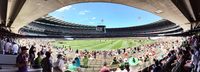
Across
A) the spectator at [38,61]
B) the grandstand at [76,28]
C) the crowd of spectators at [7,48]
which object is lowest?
the spectator at [38,61]

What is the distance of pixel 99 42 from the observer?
3396 inches

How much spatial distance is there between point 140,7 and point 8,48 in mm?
32102

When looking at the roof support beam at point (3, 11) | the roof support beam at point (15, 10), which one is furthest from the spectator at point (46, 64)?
the roof support beam at point (15, 10)

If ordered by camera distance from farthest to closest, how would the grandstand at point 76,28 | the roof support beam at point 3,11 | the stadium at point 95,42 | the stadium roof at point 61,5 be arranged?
the grandstand at point 76,28
the stadium roof at point 61,5
the roof support beam at point 3,11
the stadium at point 95,42

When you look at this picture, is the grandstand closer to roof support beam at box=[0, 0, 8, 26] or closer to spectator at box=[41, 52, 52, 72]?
roof support beam at box=[0, 0, 8, 26]

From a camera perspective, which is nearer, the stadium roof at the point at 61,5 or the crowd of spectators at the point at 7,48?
the crowd of spectators at the point at 7,48

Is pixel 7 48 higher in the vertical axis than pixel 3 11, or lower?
lower

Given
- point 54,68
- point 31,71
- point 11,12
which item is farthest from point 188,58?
point 11,12

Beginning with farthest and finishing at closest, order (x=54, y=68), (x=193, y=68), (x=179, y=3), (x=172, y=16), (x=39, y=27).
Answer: (x=39, y=27) → (x=172, y=16) → (x=179, y=3) → (x=54, y=68) → (x=193, y=68)

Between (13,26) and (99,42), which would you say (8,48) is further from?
(99,42)

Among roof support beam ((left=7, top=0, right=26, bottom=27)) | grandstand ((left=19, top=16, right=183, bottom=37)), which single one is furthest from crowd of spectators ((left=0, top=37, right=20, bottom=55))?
grandstand ((left=19, top=16, right=183, bottom=37))

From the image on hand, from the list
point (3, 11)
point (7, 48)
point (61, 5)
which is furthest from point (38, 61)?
point (61, 5)

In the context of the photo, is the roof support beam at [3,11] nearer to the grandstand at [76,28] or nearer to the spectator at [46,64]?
the grandstand at [76,28]

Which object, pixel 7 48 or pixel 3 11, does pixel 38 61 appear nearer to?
pixel 7 48
